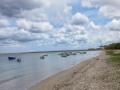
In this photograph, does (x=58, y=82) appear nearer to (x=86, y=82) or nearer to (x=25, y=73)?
(x=86, y=82)

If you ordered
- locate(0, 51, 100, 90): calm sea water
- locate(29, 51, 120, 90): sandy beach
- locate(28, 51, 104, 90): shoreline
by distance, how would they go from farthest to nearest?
locate(0, 51, 100, 90): calm sea water, locate(28, 51, 104, 90): shoreline, locate(29, 51, 120, 90): sandy beach

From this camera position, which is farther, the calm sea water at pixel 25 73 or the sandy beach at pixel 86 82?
the calm sea water at pixel 25 73

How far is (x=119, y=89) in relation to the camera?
55.9ft

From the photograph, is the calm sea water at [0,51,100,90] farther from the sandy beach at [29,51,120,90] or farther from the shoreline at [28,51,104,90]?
the sandy beach at [29,51,120,90]

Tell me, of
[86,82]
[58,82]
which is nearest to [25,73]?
[58,82]

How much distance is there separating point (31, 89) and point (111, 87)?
12.0 m

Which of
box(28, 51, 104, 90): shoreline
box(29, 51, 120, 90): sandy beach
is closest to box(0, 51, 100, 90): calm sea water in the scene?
box(28, 51, 104, 90): shoreline

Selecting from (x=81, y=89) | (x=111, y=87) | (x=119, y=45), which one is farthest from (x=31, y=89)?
(x=119, y=45)

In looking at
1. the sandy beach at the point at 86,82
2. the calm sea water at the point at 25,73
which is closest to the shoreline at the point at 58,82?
the sandy beach at the point at 86,82

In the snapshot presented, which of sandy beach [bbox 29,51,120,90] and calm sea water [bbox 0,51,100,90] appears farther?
calm sea water [bbox 0,51,100,90]

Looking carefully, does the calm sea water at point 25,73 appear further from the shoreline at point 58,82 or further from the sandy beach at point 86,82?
the sandy beach at point 86,82

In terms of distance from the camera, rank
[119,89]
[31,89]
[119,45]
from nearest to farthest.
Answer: [119,89] → [31,89] → [119,45]

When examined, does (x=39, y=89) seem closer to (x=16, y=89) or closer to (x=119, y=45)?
(x=16, y=89)

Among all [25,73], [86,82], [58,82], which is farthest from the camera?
[25,73]
